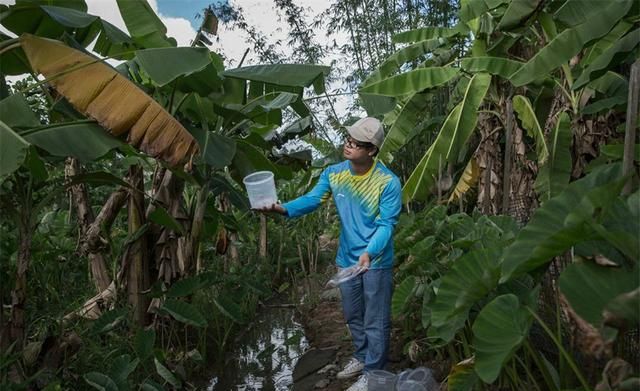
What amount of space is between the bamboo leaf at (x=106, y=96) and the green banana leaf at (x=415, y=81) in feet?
6.75

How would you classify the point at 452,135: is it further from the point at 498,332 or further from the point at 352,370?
the point at 498,332

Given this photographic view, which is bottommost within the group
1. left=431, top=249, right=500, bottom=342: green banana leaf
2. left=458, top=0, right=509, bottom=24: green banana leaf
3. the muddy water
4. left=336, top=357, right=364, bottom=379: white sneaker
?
the muddy water

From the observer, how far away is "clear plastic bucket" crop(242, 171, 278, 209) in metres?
2.98

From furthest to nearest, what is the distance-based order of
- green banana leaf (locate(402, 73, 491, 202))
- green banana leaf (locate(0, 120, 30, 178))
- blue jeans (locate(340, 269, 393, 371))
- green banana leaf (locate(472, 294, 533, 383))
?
green banana leaf (locate(402, 73, 491, 202))
blue jeans (locate(340, 269, 393, 371))
green banana leaf (locate(0, 120, 30, 178))
green banana leaf (locate(472, 294, 533, 383))

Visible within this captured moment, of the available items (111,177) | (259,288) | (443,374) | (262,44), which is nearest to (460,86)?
(259,288)

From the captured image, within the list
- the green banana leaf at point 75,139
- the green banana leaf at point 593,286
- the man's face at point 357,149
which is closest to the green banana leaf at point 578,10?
the man's face at point 357,149

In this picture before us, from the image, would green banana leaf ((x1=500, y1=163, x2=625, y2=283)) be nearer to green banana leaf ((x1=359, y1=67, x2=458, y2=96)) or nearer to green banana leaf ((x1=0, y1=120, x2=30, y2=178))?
green banana leaf ((x1=0, y1=120, x2=30, y2=178))

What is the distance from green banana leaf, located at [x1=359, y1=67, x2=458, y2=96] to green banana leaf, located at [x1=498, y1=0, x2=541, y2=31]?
1.17 meters

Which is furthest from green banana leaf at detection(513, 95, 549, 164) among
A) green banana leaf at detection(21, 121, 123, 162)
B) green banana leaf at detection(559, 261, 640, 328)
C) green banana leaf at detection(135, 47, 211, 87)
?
green banana leaf at detection(21, 121, 123, 162)

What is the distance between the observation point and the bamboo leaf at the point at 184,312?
10.9ft

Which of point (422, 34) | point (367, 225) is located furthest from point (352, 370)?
point (422, 34)

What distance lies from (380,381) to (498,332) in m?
1.32

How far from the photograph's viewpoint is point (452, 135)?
14.7 feet

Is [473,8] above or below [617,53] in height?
above
